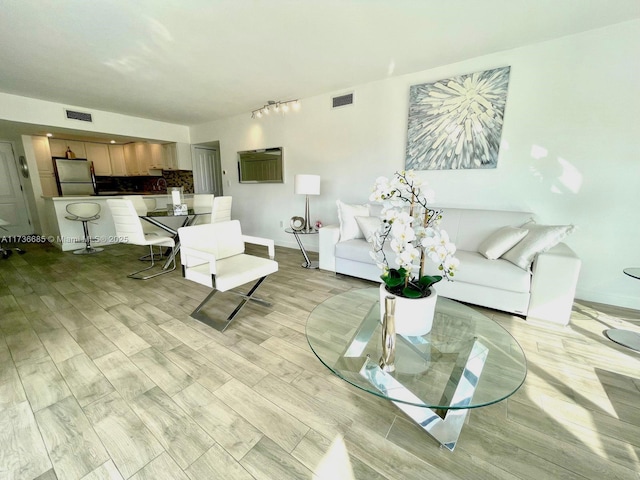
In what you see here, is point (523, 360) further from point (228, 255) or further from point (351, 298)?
point (228, 255)

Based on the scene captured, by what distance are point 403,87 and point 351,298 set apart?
9.28 feet

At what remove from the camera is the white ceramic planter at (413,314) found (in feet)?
4.08

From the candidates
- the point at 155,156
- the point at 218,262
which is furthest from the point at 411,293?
the point at 155,156

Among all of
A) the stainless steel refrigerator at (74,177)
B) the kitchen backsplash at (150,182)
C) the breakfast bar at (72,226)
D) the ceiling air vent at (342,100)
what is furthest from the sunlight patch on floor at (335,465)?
the stainless steel refrigerator at (74,177)

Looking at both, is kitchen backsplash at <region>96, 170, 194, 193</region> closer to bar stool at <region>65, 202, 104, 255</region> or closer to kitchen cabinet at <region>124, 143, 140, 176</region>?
kitchen cabinet at <region>124, 143, 140, 176</region>

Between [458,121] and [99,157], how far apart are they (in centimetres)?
804

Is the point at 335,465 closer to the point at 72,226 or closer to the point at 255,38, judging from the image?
the point at 255,38

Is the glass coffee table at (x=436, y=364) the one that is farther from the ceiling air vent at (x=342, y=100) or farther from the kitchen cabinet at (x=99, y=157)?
the kitchen cabinet at (x=99, y=157)

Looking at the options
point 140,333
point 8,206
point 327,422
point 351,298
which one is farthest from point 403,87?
point 8,206

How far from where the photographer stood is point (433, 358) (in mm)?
1203

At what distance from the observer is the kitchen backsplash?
631 cm

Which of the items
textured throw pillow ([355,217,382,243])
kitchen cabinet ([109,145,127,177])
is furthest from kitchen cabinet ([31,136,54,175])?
textured throw pillow ([355,217,382,243])

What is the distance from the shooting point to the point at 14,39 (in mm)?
2312

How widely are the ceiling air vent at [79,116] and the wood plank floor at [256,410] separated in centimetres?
366
